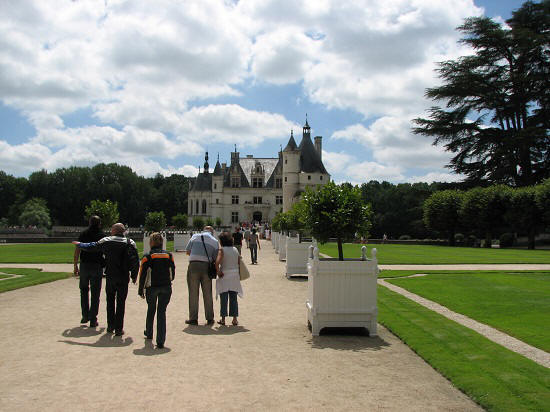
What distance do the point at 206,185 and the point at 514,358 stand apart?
95903mm

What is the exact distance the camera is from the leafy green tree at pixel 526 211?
42312 millimetres

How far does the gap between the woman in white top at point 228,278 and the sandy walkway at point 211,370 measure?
0.39 metres

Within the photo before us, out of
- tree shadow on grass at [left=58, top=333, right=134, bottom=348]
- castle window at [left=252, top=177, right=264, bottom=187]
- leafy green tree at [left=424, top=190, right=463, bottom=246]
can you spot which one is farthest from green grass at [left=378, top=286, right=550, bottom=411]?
castle window at [left=252, top=177, right=264, bottom=187]

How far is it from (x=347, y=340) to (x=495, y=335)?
233cm

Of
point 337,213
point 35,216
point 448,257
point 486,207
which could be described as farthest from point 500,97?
point 35,216

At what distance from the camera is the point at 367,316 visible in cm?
853

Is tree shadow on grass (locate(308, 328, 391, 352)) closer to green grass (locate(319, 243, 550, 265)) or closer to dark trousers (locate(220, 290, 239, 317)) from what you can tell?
dark trousers (locate(220, 290, 239, 317))

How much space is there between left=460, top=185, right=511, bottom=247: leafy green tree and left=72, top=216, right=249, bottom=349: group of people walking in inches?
1574

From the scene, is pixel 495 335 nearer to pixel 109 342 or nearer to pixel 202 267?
pixel 202 267

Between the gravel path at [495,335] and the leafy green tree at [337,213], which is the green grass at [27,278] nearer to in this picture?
the leafy green tree at [337,213]

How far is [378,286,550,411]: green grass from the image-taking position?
5.28 meters

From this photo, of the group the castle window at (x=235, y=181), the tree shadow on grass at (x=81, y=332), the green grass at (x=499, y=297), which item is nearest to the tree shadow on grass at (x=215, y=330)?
the tree shadow on grass at (x=81, y=332)

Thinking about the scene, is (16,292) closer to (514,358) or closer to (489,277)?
(514,358)

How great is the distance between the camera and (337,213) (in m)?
10.2
